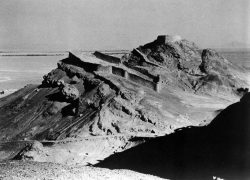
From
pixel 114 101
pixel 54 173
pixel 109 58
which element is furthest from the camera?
pixel 109 58

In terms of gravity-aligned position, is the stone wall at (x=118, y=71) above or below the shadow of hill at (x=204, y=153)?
above

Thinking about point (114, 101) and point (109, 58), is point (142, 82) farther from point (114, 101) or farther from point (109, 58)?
point (109, 58)

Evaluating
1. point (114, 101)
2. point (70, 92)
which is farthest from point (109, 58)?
point (114, 101)

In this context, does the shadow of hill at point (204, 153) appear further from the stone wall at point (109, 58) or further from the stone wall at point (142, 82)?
the stone wall at point (109, 58)

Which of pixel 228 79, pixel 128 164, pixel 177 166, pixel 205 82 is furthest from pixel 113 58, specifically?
pixel 177 166

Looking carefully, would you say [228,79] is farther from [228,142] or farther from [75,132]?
[228,142]

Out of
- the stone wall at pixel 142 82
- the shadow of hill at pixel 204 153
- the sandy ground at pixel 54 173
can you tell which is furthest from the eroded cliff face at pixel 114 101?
the sandy ground at pixel 54 173

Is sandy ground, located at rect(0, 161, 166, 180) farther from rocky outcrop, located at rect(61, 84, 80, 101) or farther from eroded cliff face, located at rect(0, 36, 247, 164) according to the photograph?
rocky outcrop, located at rect(61, 84, 80, 101)
